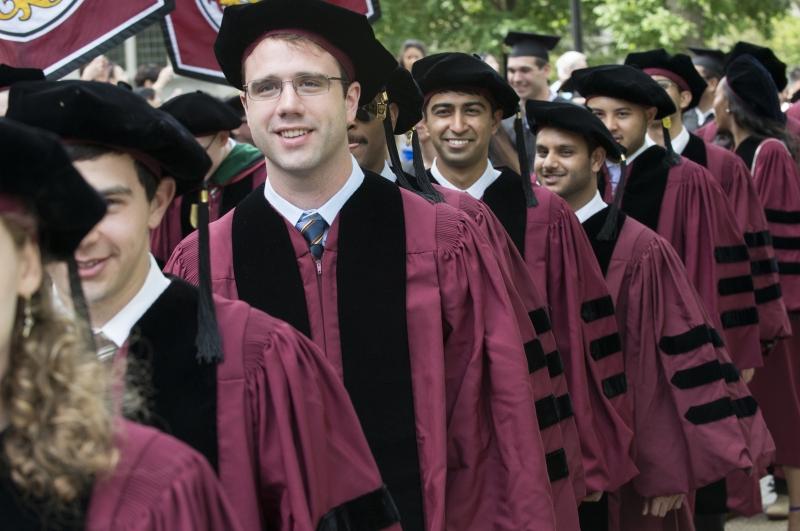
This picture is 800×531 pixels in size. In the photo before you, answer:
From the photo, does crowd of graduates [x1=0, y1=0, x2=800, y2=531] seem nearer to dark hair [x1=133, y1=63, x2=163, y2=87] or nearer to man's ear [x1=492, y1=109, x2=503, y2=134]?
man's ear [x1=492, y1=109, x2=503, y2=134]

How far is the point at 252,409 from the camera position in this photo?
11.4 feet

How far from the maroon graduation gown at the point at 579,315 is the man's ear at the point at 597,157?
23.0 inches

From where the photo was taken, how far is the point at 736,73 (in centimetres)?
933

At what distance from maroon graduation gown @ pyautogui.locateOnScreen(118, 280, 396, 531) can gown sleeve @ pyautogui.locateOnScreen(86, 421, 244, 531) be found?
0.71 meters

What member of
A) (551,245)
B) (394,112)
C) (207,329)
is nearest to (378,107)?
(394,112)

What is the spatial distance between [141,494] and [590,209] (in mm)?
4456

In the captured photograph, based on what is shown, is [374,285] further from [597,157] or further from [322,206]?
[597,157]

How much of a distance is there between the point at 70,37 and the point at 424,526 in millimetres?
2167

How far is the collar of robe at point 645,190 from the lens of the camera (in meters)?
7.97

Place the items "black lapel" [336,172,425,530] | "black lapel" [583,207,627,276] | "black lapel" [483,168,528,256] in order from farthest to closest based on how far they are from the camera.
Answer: "black lapel" [583,207,627,276] < "black lapel" [483,168,528,256] < "black lapel" [336,172,425,530]

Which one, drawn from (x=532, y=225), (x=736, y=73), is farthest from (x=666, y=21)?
(x=532, y=225)

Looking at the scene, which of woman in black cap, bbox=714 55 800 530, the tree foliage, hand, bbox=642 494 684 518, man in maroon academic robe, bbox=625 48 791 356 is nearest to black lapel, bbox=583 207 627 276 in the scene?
hand, bbox=642 494 684 518

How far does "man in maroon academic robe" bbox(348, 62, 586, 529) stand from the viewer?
16.9 ft

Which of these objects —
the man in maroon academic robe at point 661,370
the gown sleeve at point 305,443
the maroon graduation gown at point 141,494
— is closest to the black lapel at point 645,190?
the man in maroon academic robe at point 661,370
